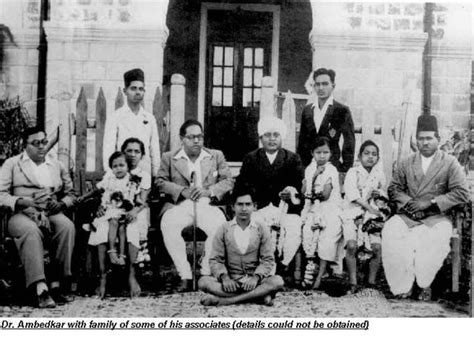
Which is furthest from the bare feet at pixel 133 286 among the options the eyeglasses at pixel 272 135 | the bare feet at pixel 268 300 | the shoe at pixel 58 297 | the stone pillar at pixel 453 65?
the stone pillar at pixel 453 65

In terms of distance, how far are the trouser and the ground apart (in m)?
0.22

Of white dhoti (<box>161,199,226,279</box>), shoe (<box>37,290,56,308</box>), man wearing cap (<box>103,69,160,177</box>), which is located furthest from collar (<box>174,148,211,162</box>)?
shoe (<box>37,290,56,308</box>)

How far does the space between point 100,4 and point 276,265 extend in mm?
2219

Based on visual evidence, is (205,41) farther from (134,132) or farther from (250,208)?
(250,208)

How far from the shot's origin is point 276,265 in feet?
14.6

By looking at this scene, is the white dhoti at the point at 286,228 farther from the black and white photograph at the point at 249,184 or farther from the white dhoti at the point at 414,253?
the white dhoti at the point at 414,253

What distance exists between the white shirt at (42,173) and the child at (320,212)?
159 cm

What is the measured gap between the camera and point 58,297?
4207mm

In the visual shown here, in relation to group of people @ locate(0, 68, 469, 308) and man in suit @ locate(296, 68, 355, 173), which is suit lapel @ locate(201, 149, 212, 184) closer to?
group of people @ locate(0, 68, 469, 308)

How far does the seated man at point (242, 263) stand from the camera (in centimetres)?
418

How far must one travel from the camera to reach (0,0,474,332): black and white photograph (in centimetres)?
423
